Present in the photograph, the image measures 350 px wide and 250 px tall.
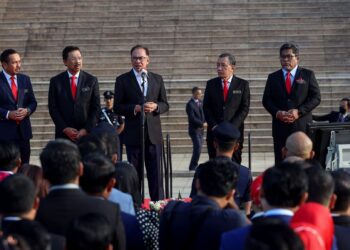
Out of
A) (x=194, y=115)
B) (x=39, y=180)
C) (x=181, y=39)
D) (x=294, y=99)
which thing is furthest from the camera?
(x=181, y=39)

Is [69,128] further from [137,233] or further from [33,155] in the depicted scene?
[33,155]

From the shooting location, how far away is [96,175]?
6.04 metres

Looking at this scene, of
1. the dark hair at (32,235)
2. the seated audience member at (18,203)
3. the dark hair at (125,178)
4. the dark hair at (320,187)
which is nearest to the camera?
the dark hair at (32,235)

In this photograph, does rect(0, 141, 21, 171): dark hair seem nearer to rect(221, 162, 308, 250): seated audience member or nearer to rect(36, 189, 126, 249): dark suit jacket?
rect(36, 189, 126, 249): dark suit jacket

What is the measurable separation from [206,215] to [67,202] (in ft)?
2.87

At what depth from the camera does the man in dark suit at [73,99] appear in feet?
36.0

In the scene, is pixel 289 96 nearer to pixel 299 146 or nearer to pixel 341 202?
pixel 299 146

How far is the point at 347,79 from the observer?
21.8 m

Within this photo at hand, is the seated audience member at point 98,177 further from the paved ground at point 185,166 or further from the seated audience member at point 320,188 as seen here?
the paved ground at point 185,166

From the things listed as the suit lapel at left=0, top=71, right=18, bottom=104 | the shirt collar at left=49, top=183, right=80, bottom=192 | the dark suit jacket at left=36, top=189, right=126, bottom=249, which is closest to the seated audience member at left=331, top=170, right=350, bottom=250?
the dark suit jacket at left=36, top=189, right=126, bottom=249

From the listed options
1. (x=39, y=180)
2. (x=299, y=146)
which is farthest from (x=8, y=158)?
(x=299, y=146)

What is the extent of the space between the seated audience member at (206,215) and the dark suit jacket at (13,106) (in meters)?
5.59

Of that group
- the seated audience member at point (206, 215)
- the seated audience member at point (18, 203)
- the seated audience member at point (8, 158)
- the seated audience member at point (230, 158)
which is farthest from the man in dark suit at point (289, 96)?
the seated audience member at point (18, 203)

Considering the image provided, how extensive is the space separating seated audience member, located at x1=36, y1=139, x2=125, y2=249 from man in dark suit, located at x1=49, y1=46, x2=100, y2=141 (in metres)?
4.98
